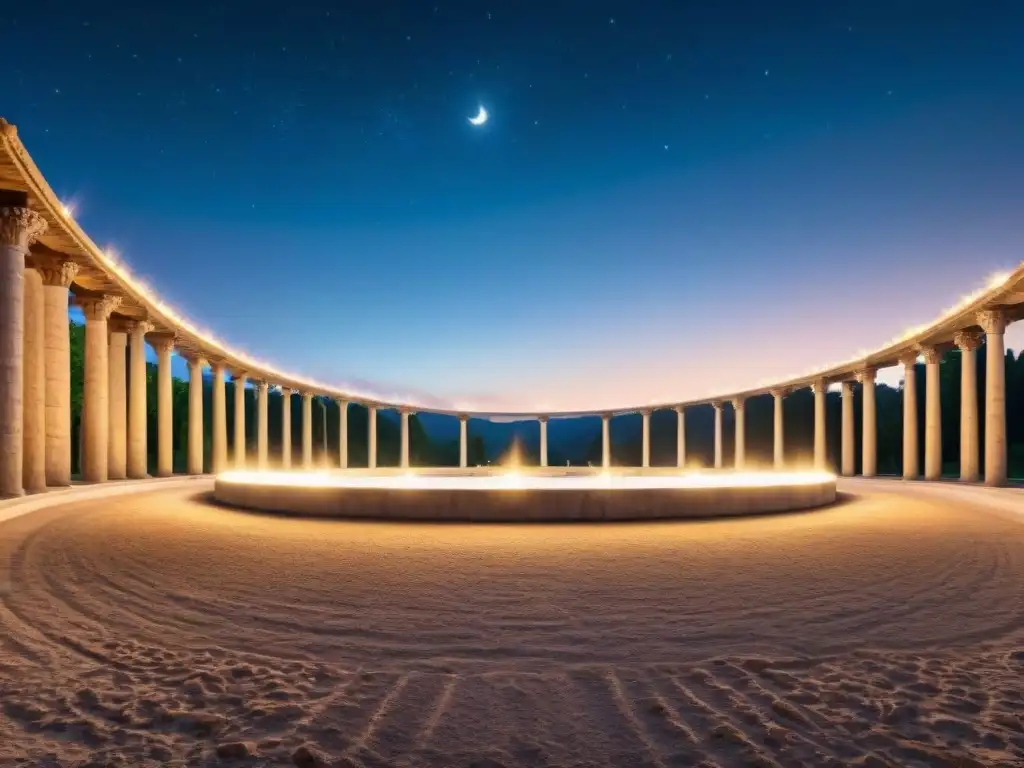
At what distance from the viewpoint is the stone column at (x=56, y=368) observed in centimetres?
3469

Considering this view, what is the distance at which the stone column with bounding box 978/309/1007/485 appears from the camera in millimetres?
41781

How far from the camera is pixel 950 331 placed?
48.6 metres

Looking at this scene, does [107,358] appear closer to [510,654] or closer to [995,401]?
[510,654]

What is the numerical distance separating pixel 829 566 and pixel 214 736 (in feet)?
46.8

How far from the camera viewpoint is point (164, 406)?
56562 millimetres

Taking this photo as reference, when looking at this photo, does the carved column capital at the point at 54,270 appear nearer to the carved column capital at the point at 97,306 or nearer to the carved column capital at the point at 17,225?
the carved column capital at the point at 17,225

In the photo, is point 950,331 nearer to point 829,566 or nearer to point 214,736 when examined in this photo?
point 829,566

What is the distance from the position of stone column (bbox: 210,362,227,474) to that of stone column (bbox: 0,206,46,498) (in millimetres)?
35884

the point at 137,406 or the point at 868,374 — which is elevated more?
the point at 868,374

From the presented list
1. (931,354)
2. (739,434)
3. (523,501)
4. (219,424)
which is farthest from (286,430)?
(931,354)

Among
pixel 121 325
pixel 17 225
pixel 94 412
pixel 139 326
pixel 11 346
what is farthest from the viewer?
pixel 121 325

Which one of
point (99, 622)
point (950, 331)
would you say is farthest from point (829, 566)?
point (950, 331)

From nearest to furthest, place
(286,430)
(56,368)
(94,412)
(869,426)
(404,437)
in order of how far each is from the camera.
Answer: (56,368) < (94,412) < (869,426) < (286,430) < (404,437)

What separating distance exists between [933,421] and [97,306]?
206 feet
